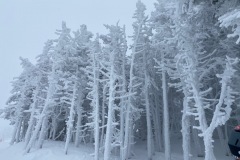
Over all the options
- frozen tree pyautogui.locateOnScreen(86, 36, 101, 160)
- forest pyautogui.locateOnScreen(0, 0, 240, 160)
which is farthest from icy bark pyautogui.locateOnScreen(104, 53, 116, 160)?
frozen tree pyautogui.locateOnScreen(86, 36, 101, 160)

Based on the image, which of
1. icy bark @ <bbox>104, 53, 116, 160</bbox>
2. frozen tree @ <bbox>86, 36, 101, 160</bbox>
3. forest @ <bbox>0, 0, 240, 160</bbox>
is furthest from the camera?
frozen tree @ <bbox>86, 36, 101, 160</bbox>

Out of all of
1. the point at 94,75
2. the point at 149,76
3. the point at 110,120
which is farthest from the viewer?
the point at 149,76

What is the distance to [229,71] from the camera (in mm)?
12562

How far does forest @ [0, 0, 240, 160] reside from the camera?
14.0 meters

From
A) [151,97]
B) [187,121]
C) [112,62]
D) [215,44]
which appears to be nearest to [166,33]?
[215,44]

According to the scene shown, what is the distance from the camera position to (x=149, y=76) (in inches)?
918

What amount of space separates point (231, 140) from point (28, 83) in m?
29.9

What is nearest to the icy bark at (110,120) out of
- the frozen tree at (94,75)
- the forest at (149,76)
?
the forest at (149,76)

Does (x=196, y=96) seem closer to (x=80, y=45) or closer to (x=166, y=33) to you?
(x=166, y=33)

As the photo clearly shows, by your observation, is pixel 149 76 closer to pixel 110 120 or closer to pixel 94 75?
pixel 94 75

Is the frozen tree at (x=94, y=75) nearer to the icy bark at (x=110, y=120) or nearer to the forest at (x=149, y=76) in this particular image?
the forest at (x=149, y=76)

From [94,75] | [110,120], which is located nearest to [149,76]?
[94,75]

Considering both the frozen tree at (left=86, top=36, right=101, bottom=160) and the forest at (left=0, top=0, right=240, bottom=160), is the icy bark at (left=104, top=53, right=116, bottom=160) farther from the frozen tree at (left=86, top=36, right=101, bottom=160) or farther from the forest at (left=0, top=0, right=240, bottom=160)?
the frozen tree at (left=86, top=36, right=101, bottom=160)

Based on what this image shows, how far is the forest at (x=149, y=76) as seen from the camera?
1402 centimetres
